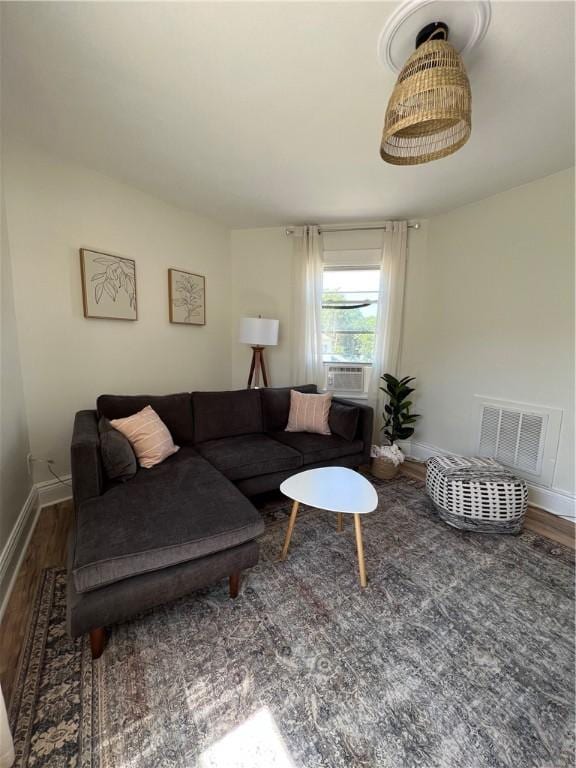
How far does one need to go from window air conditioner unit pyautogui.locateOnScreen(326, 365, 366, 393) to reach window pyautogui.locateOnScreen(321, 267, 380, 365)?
3.4 inches

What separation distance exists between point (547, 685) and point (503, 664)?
14 cm

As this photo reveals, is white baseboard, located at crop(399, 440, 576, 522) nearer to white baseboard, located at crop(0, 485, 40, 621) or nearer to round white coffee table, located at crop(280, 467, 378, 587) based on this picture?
round white coffee table, located at crop(280, 467, 378, 587)

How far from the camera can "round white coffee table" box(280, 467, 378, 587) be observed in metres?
1.58

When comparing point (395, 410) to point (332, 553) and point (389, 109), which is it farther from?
point (389, 109)

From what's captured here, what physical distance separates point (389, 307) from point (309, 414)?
4.99 ft

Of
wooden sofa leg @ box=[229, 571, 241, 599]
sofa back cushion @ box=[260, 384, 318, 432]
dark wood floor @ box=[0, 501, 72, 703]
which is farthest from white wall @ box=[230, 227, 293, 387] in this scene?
wooden sofa leg @ box=[229, 571, 241, 599]

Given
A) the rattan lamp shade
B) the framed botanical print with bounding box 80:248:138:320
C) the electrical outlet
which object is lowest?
the electrical outlet

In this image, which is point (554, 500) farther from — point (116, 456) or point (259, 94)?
point (259, 94)

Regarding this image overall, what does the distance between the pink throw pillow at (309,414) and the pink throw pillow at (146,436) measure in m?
1.15

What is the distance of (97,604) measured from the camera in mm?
1147

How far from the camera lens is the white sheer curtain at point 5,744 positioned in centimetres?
85

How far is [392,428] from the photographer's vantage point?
321 cm

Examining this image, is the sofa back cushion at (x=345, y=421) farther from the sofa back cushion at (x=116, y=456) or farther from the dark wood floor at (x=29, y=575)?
the dark wood floor at (x=29, y=575)

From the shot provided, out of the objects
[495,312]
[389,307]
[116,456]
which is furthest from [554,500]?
[116,456]
